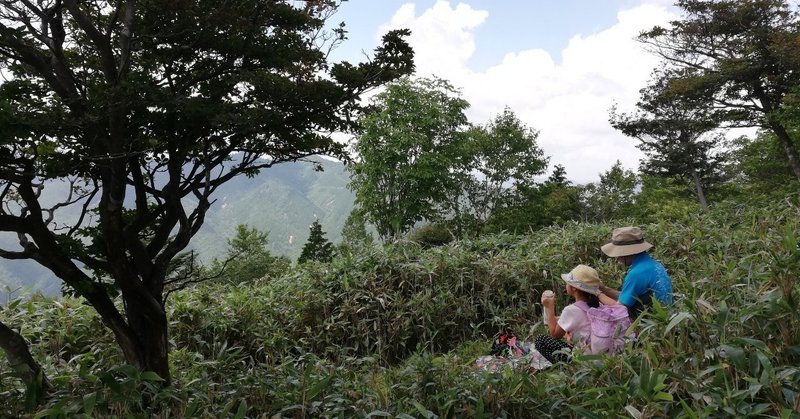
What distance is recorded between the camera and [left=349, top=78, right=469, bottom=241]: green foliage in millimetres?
24594

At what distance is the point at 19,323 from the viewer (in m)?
5.93

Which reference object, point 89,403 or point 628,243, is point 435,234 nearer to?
point 628,243

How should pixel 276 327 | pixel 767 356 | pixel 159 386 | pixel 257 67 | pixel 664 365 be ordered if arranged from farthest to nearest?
pixel 276 327, pixel 257 67, pixel 159 386, pixel 664 365, pixel 767 356

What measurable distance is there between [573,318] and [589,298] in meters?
0.31

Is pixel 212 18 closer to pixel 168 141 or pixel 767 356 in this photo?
pixel 168 141

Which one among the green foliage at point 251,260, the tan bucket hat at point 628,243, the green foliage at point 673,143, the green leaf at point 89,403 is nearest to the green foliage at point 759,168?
the green foliage at point 673,143

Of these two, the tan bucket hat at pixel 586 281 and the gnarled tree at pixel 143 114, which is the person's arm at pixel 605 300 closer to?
the tan bucket hat at pixel 586 281

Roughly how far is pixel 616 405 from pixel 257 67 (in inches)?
148

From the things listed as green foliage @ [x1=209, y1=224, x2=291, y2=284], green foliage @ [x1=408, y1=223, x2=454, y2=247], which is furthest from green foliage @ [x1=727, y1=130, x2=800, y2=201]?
green foliage @ [x1=209, y1=224, x2=291, y2=284]

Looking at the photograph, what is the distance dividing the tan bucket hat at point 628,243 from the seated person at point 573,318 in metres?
0.43

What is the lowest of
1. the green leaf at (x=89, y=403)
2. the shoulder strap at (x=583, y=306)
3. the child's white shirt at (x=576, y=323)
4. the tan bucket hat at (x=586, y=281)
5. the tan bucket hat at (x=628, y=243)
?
the child's white shirt at (x=576, y=323)

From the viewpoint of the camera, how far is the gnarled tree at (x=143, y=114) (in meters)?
3.44

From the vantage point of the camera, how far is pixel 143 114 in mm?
3695

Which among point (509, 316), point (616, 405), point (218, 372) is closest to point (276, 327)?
point (218, 372)
